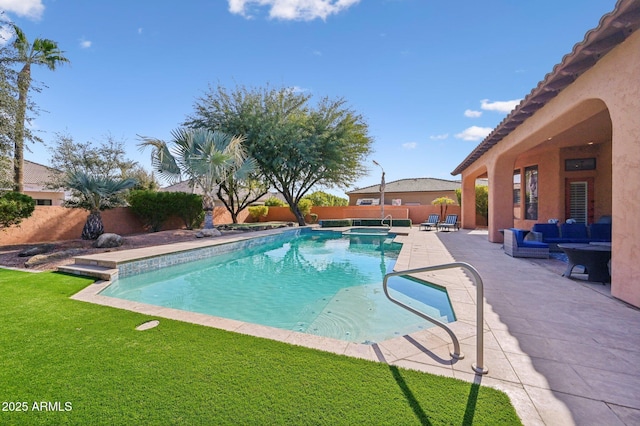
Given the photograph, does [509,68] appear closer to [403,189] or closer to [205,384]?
[205,384]

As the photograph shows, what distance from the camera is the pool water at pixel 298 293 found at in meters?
4.69

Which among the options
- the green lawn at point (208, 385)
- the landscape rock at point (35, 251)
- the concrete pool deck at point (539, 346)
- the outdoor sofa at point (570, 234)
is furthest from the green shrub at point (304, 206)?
the green lawn at point (208, 385)

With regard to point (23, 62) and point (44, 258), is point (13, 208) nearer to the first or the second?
point (44, 258)

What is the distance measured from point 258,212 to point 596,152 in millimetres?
22882

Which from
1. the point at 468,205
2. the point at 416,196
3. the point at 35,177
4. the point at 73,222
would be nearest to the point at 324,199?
the point at 416,196

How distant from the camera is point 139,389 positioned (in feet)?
7.62

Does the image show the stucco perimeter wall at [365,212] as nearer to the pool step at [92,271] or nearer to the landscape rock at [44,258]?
the landscape rock at [44,258]

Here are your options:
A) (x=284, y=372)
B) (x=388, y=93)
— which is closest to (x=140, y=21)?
(x=388, y=93)

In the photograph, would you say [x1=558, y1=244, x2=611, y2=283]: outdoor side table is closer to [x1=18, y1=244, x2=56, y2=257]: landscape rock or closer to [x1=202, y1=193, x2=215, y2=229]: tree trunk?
[x1=202, y1=193, x2=215, y2=229]: tree trunk

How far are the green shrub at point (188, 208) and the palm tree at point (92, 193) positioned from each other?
5274 mm

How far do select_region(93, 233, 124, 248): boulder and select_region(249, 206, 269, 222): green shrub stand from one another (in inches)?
623

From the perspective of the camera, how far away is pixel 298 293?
6.43m

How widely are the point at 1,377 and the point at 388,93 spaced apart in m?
15.7

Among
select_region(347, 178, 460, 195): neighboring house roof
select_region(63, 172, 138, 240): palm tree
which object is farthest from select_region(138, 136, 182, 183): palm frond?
select_region(347, 178, 460, 195): neighboring house roof
